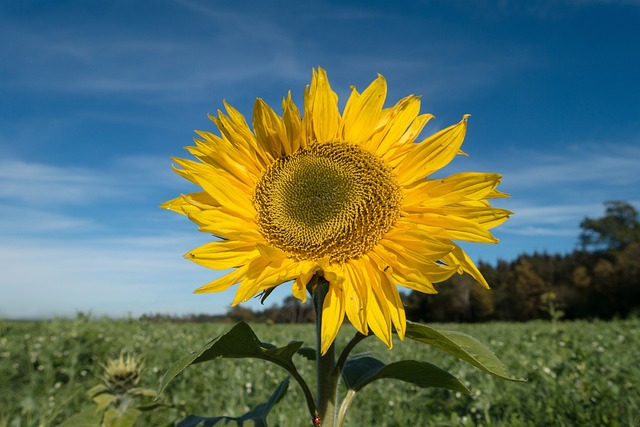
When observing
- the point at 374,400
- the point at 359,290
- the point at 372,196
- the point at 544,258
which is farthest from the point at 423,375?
the point at 544,258

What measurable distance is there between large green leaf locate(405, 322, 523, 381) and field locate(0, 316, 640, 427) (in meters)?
0.73

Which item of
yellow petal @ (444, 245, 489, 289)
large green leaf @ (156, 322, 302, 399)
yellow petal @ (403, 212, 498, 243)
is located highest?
yellow petal @ (403, 212, 498, 243)

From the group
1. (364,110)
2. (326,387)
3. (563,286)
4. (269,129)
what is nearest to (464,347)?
(326,387)

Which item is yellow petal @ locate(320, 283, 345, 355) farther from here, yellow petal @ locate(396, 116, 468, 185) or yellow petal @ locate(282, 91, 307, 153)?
yellow petal @ locate(282, 91, 307, 153)

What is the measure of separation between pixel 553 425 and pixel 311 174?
8.44 feet

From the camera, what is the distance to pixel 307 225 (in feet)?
6.06

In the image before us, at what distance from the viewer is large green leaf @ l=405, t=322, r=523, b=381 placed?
157 centimetres

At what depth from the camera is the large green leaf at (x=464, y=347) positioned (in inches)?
61.8

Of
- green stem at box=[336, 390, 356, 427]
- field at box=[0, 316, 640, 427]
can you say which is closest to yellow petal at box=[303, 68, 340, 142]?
green stem at box=[336, 390, 356, 427]

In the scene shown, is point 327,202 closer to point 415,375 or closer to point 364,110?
point 364,110

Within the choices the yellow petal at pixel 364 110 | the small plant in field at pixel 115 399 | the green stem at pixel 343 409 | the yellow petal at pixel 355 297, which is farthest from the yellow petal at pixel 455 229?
the small plant in field at pixel 115 399

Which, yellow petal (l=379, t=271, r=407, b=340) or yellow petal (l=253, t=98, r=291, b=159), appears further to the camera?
yellow petal (l=253, t=98, r=291, b=159)

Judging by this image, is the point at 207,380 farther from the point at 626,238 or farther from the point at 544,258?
the point at 626,238

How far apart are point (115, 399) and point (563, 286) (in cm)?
5364
